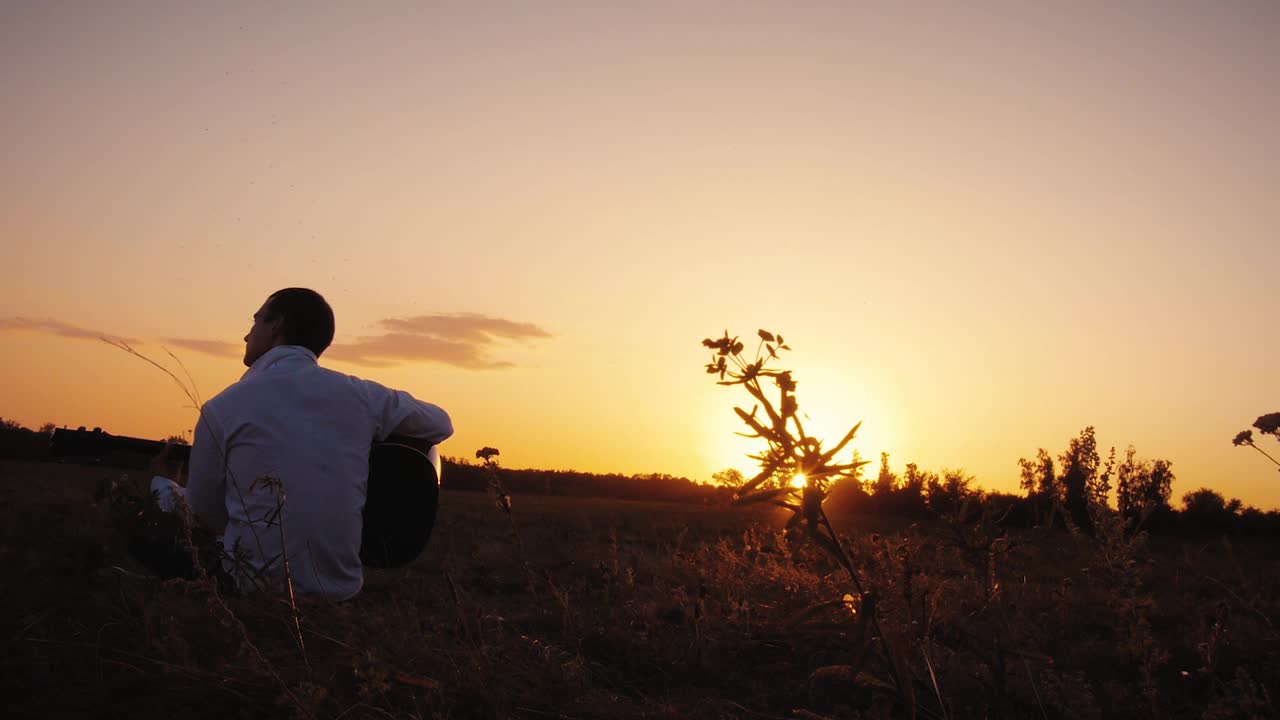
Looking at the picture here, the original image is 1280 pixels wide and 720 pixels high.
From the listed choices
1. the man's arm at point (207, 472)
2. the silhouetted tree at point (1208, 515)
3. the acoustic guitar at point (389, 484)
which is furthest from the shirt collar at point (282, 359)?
the silhouetted tree at point (1208, 515)

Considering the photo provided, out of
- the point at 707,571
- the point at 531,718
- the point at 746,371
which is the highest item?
the point at 746,371

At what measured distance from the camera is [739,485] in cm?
189

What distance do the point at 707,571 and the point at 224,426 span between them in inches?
98.3

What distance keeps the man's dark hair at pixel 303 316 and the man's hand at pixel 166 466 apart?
88cm

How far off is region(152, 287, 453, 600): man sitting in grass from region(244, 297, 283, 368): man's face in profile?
31cm

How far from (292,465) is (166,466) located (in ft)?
3.68

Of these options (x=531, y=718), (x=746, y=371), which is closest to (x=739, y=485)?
(x=746, y=371)

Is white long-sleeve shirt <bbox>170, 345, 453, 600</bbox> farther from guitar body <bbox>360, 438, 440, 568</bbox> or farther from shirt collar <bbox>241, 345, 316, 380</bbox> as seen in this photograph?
guitar body <bbox>360, 438, 440, 568</bbox>

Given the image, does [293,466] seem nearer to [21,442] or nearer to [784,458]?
[784,458]

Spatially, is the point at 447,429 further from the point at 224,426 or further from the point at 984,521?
the point at 984,521

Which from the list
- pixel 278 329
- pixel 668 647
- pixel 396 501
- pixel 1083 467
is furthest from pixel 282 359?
pixel 1083 467

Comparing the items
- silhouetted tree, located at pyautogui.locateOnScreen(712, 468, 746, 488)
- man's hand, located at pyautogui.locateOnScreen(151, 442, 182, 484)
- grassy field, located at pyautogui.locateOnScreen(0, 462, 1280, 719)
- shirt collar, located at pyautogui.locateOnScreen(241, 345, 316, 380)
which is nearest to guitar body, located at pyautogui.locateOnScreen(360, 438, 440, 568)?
grassy field, located at pyautogui.locateOnScreen(0, 462, 1280, 719)

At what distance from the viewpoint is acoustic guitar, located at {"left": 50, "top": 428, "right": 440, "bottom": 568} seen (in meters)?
4.45

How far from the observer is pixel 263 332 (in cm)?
442
